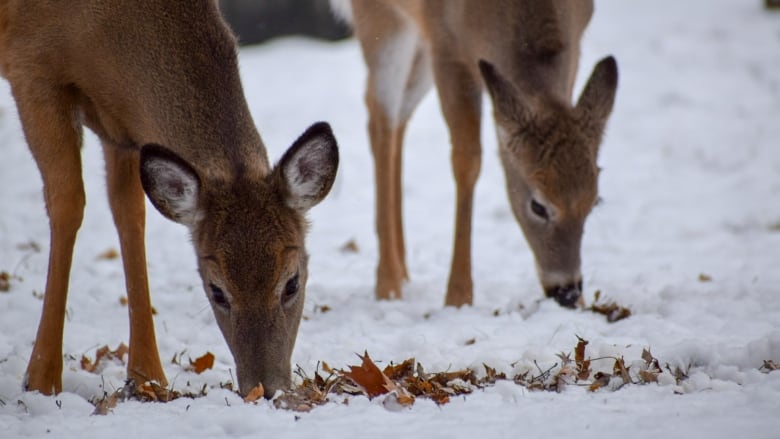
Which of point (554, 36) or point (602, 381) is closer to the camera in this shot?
point (602, 381)

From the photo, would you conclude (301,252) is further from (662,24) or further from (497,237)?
(662,24)

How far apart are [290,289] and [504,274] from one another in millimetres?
4176

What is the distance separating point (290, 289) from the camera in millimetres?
4648

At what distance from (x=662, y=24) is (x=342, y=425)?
14.9 metres

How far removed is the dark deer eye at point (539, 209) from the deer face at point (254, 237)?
259 centimetres

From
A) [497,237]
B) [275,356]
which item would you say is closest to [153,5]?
[275,356]

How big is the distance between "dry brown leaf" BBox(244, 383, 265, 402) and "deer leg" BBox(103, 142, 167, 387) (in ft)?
3.87

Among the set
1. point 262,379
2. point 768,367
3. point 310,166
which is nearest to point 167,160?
point 310,166

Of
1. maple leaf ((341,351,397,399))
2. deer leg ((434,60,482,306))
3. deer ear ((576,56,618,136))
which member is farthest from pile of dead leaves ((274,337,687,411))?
deer leg ((434,60,482,306))

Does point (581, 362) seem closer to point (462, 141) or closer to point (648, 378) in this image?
point (648, 378)

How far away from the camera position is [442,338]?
6125mm

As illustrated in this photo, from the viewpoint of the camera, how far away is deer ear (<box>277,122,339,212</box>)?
4551 millimetres

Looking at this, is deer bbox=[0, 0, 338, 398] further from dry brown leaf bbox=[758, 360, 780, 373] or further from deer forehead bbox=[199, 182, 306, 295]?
dry brown leaf bbox=[758, 360, 780, 373]

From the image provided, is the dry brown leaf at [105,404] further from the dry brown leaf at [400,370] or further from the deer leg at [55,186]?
the dry brown leaf at [400,370]
